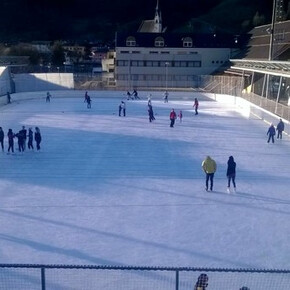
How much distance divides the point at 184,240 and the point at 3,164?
7.83m

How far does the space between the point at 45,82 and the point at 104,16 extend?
6265 centimetres

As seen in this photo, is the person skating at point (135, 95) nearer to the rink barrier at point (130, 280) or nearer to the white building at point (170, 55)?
the white building at point (170, 55)

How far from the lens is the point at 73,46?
74.6 metres

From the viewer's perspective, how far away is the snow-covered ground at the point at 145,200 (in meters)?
7.79

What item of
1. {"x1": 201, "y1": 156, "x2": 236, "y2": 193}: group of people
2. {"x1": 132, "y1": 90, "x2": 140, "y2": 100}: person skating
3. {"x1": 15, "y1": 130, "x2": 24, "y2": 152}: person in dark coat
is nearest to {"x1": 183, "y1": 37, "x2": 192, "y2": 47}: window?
{"x1": 132, "y1": 90, "x2": 140, "y2": 100}: person skating

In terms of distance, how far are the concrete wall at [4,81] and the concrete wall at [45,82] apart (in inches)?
74.3

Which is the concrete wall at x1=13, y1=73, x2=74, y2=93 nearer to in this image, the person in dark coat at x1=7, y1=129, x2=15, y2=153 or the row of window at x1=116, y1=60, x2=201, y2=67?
the row of window at x1=116, y1=60, x2=201, y2=67

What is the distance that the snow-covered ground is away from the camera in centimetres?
779

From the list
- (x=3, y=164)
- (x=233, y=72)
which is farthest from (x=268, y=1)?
(x=3, y=164)

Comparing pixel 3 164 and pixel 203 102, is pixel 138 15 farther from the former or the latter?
pixel 3 164

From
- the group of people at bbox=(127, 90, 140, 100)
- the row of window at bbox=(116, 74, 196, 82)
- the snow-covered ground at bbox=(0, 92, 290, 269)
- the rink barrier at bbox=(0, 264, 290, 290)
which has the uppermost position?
the row of window at bbox=(116, 74, 196, 82)

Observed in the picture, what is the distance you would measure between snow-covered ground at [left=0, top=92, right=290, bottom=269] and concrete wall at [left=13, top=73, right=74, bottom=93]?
16624mm

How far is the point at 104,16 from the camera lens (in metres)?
96.2

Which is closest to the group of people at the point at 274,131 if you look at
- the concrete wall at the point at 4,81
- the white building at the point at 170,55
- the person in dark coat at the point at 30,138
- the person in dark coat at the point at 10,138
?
the person in dark coat at the point at 30,138
